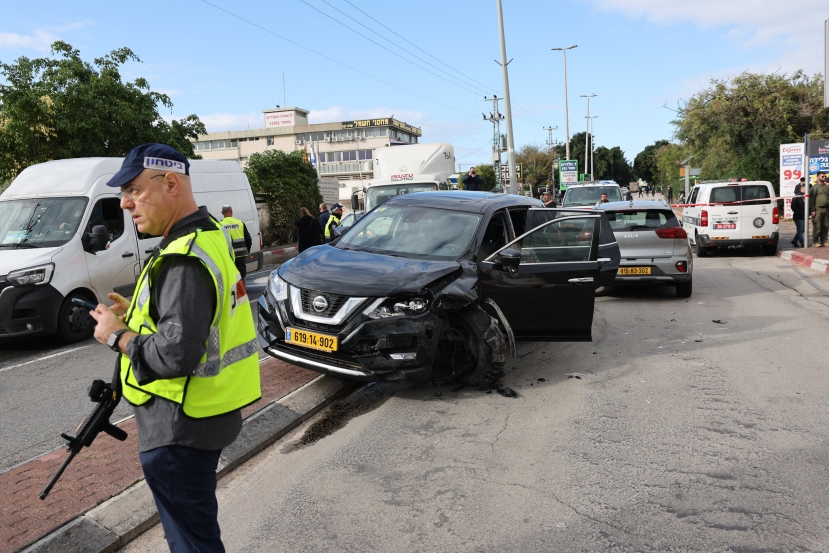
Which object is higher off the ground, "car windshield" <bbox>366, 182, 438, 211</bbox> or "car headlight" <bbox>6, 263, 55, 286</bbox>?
"car windshield" <bbox>366, 182, 438, 211</bbox>

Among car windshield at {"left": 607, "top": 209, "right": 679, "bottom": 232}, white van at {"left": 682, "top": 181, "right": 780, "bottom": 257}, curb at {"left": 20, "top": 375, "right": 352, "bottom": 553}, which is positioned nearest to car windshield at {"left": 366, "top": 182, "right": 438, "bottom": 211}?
white van at {"left": 682, "top": 181, "right": 780, "bottom": 257}

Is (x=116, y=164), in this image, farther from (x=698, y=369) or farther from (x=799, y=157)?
(x=799, y=157)

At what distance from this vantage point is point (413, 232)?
23.9ft

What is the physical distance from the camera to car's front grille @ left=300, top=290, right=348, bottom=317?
5.75 metres

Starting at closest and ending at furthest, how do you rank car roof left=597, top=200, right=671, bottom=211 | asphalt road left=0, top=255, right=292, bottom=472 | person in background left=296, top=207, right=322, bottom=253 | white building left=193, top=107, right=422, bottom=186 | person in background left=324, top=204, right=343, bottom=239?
1. asphalt road left=0, top=255, right=292, bottom=472
2. car roof left=597, top=200, right=671, bottom=211
3. person in background left=296, top=207, right=322, bottom=253
4. person in background left=324, top=204, right=343, bottom=239
5. white building left=193, top=107, right=422, bottom=186

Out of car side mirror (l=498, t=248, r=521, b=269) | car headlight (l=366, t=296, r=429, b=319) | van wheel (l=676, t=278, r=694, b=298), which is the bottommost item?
van wheel (l=676, t=278, r=694, b=298)

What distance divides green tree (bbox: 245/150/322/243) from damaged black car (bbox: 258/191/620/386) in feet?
68.4

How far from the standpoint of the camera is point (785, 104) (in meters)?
30.5

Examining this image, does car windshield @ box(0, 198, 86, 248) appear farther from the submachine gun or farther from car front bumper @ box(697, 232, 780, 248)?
car front bumper @ box(697, 232, 780, 248)

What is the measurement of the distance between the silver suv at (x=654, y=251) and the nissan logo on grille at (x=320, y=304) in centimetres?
670

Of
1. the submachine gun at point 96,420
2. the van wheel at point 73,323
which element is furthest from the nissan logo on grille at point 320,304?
the van wheel at point 73,323

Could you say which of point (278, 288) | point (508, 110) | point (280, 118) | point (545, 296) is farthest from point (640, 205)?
point (280, 118)

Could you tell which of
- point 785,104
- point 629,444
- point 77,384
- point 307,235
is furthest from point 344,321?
point 785,104

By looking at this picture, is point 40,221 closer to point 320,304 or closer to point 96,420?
point 320,304
